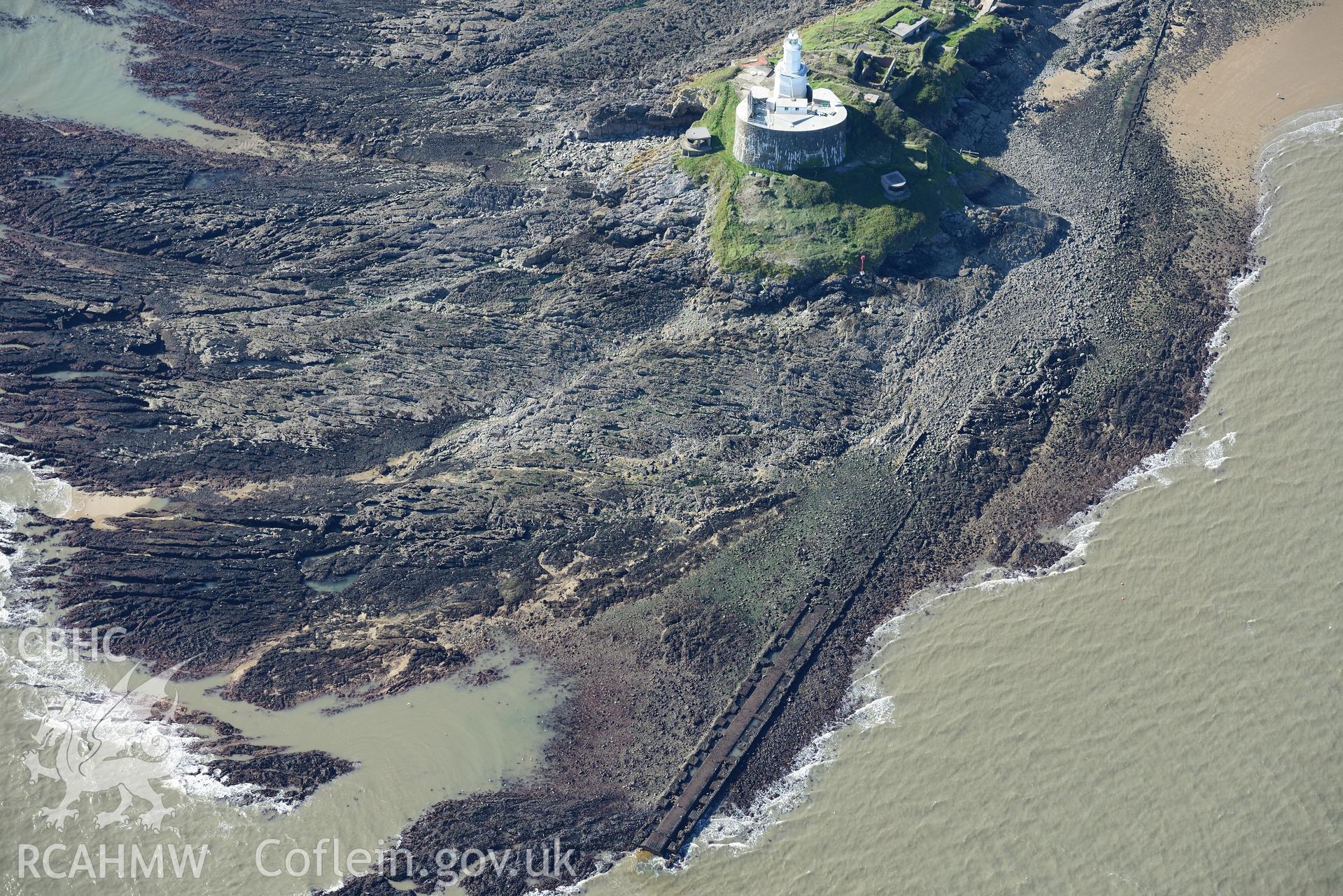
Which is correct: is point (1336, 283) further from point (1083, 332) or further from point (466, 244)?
point (466, 244)

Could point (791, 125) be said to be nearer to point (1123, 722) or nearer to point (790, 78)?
point (790, 78)

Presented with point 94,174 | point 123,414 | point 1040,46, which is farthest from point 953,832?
point 94,174

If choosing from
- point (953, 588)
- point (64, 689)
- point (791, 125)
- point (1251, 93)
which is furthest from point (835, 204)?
point (64, 689)

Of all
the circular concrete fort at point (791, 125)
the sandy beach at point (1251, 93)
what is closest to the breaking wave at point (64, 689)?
the circular concrete fort at point (791, 125)

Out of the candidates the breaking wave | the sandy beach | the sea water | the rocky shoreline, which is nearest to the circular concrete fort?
the rocky shoreline

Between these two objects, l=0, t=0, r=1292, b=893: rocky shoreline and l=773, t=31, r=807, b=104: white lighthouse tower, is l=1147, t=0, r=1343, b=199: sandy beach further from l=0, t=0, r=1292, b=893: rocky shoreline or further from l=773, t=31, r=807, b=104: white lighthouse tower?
l=773, t=31, r=807, b=104: white lighthouse tower

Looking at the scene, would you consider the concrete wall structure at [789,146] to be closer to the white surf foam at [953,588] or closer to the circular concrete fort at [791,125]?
the circular concrete fort at [791,125]

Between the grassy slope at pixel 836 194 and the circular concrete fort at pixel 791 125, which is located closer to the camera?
the grassy slope at pixel 836 194
